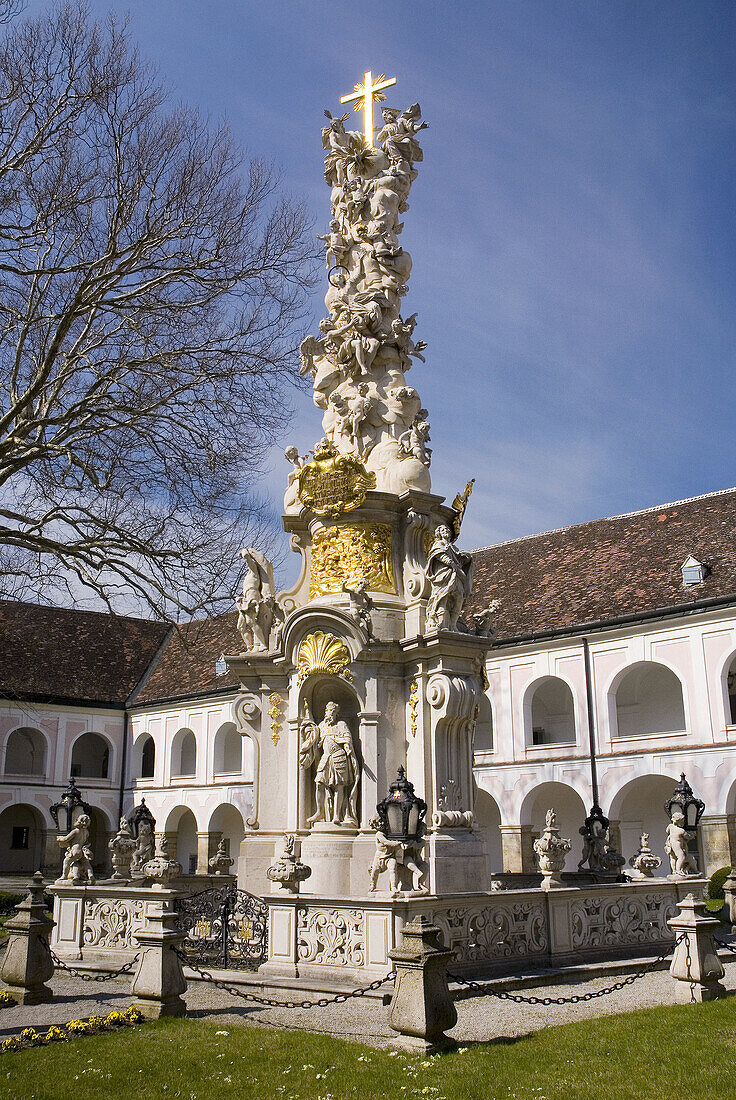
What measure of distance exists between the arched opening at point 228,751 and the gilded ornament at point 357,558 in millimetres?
28377

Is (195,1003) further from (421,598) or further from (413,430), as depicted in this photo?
(413,430)

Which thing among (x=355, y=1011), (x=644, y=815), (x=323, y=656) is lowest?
(x=355, y=1011)

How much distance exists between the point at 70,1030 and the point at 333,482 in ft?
27.8

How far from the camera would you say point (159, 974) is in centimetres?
1022

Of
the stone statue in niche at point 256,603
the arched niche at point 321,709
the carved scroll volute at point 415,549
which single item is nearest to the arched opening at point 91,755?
the stone statue in niche at point 256,603

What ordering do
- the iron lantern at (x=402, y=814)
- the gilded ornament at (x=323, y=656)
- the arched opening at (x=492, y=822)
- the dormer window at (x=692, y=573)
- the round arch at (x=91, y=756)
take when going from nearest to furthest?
the iron lantern at (x=402, y=814) → the gilded ornament at (x=323, y=656) → the dormer window at (x=692, y=573) → the arched opening at (x=492, y=822) → the round arch at (x=91, y=756)

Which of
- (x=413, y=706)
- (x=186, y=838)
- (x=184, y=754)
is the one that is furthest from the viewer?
(x=184, y=754)

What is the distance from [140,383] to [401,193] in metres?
5.41

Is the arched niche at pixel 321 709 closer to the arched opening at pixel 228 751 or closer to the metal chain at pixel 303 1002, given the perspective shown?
the metal chain at pixel 303 1002

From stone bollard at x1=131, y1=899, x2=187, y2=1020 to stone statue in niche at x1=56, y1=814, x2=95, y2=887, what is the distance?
5151mm

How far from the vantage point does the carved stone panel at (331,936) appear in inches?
456

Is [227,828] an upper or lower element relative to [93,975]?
upper

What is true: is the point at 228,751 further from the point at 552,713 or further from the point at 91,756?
the point at 552,713

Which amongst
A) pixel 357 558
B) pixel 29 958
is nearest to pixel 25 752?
pixel 357 558
